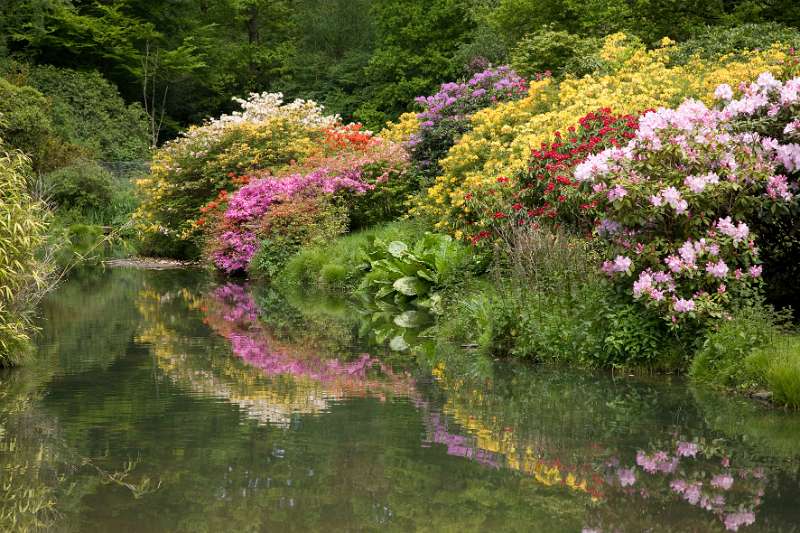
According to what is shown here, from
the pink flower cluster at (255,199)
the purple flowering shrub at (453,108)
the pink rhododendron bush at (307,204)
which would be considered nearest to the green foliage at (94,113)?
the pink flower cluster at (255,199)

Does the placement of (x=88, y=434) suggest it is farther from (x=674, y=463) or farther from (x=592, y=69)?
(x=592, y=69)

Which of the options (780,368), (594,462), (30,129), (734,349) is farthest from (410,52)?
(594,462)

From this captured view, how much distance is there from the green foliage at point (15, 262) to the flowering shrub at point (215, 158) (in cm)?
1662

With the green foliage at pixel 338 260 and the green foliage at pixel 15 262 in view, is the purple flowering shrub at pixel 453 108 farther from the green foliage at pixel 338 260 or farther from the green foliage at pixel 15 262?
the green foliage at pixel 15 262

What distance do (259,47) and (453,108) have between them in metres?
33.8

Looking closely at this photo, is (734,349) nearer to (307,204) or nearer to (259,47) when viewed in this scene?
(307,204)

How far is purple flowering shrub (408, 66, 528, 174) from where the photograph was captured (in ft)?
75.3

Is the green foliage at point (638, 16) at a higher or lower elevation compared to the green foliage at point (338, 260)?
higher

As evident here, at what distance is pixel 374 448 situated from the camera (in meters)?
7.00

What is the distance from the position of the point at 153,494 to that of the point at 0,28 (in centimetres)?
4614

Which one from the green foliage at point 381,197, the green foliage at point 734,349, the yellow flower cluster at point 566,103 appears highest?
the green foliage at point 734,349

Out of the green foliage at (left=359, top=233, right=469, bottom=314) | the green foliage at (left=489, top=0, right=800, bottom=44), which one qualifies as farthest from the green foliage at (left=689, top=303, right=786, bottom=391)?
the green foliage at (left=489, top=0, right=800, bottom=44)

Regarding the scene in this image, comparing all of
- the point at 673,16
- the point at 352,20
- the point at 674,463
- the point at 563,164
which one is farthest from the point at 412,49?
the point at 674,463

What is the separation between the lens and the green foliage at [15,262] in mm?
10117
